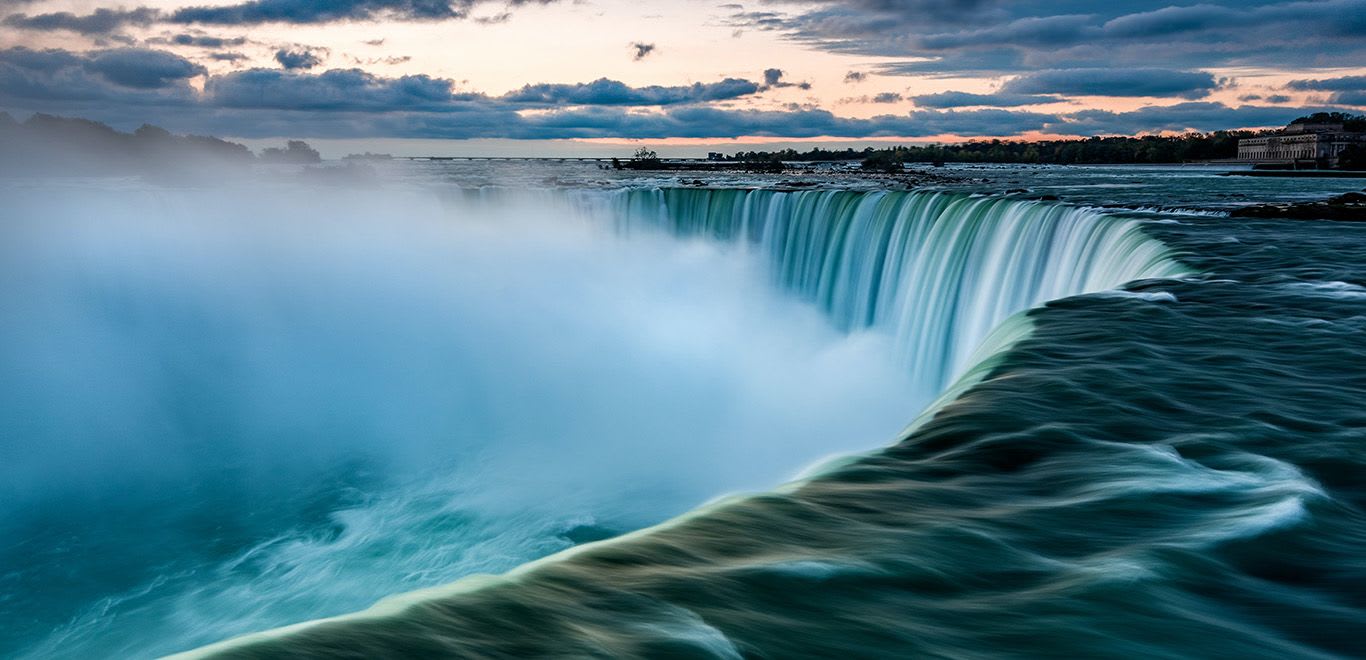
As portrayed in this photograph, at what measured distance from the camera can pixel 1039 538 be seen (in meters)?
4.35

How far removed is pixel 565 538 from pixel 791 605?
343 inches

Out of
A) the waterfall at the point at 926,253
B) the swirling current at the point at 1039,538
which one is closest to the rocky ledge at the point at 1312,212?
the waterfall at the point at 926,253

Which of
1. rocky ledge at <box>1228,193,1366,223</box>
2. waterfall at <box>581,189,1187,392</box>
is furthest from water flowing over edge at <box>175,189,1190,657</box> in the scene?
rocky ledge at <box>1228,193,1366,223</box>

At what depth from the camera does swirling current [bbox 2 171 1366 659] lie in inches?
131

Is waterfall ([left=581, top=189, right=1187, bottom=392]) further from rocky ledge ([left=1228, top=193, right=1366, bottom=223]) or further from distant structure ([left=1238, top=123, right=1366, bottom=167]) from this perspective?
distant structure ([left=1238, top=123, right=1366, bottom=167])

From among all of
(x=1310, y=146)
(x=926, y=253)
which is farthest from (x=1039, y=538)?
(x=1310, y=146)

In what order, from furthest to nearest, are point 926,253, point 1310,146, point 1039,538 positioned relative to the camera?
point 1310,146 < point 926,253 < point 1039,538

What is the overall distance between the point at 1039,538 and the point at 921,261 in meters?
19.5

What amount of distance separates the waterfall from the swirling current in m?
2.13

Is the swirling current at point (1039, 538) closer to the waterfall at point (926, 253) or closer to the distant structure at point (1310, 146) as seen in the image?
the waterfall at point (926, 253)

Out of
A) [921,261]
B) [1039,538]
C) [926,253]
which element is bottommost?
[1039,538]

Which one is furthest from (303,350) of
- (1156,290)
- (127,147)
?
(127,147)

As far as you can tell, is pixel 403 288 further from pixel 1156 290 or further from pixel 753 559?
pixel 753 559

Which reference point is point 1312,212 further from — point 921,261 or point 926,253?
point 921,261
